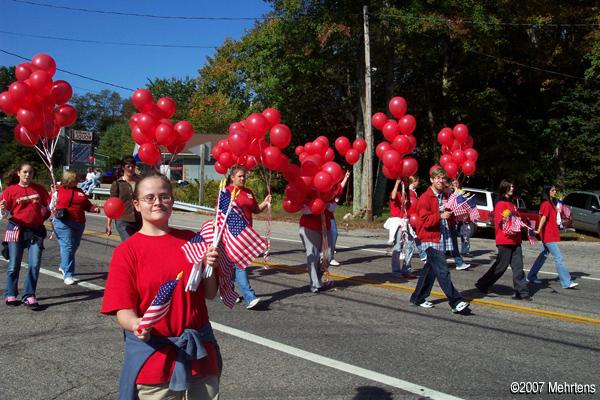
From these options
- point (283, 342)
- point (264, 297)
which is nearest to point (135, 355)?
point (283, 342)

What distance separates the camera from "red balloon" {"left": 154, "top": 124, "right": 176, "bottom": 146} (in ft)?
22.5

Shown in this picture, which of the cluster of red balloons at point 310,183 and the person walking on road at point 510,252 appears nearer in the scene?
the cluster of red balloons at point 310,183

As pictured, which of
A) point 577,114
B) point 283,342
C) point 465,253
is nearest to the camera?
point 283,342

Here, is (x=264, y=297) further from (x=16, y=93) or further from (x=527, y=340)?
(x=16, y=93)

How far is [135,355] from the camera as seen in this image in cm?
246

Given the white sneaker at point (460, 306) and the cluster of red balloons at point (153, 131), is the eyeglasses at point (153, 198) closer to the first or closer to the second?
the cluster of red balloons at point (153, 131)

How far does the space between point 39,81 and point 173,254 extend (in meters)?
→ 6.37

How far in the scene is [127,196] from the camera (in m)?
7.83

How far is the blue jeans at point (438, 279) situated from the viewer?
6.78m

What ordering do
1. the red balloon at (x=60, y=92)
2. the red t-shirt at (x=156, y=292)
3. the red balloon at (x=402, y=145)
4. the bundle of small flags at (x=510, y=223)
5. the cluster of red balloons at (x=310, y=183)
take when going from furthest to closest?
the red balloon at (x=402, y=145) < the red balloon at (x=60, y=92) < the bundle of small flags at (x=510, y=223) < the cluster of red balloons at (x=310, y=183) < the red t-shirt at (x=156, y=292)

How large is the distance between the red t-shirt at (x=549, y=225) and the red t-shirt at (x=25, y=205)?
743 cm

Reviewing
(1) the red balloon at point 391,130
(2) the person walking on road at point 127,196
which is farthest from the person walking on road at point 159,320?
(1) the red balloon at point 391,130

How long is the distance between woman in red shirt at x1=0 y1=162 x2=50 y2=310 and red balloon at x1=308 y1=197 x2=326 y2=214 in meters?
3.53

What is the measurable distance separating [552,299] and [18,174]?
7.60m
